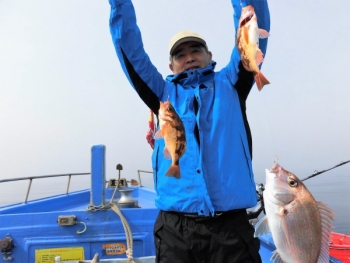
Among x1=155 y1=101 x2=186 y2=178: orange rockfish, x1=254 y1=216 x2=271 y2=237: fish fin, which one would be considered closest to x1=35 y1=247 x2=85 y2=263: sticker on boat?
x1=155 y1=101 x2=186 y2=178: orange rockfish

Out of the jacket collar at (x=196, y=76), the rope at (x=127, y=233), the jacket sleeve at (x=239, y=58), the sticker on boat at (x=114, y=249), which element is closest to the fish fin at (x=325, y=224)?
the jacket sleeve at (x=239, y=58)

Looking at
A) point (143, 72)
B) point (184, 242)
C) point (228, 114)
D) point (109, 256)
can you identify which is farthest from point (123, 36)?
point (109, 256)

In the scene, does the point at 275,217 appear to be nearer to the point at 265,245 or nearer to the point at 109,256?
the point at 265,245

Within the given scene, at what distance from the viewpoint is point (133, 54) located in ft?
8.43

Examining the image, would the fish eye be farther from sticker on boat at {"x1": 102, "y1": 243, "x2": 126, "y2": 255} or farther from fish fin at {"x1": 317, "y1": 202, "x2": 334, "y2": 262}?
sticker on boat at {"x1": 102, "y1": 243, "x2": 126, "y2": 255}

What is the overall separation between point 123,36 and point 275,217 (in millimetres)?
1899

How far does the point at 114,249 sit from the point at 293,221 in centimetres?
283

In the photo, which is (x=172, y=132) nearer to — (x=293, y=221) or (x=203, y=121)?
(x=203, y=121)

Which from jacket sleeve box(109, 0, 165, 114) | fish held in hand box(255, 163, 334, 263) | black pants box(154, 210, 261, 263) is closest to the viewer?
fish held in hand box(255, 163, 334, 263)

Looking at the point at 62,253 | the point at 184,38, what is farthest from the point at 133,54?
the point at 62,253

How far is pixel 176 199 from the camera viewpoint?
2.19 m

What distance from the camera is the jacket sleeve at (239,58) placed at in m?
2.17

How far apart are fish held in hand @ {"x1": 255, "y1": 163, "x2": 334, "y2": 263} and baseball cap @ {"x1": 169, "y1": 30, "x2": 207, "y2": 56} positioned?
55.6 inches

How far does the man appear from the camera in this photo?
208cm
